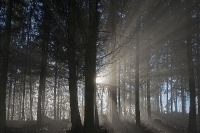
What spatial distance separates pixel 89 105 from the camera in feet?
19.1

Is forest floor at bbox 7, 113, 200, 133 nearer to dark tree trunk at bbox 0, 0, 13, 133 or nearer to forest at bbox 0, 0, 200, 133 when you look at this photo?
forest at bbox 0, 0, 200, 133

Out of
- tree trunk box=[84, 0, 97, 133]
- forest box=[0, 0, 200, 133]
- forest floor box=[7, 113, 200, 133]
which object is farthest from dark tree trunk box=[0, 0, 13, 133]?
tree trunk box=[84, 0, 97, 133]

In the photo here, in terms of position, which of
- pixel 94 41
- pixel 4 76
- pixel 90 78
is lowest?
pixel 90 78

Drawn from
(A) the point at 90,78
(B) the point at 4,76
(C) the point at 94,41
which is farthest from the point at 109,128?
(C) the point at 94,41

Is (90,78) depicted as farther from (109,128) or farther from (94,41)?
(109,128)

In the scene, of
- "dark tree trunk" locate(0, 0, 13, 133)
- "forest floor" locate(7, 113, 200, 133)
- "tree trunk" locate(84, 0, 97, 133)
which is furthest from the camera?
"forest floor" locate(7, 113, 200, 133)

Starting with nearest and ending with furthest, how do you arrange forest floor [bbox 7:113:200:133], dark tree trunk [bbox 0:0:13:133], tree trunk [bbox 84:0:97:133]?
tree trunk [bbox 84:0:97:133] → dark tree trunk [bbox 0:0:13:133] → forest floor [bbox 7:113:200:133]

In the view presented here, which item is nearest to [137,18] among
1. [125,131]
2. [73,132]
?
[125,131]

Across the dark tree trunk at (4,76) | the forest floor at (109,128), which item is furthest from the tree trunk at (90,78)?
the dark tree trunk at (4,76)

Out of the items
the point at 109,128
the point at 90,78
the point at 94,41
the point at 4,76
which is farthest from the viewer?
the point at 109,128

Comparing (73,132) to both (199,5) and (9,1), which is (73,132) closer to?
(9,1)

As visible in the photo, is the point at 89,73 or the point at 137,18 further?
the point at 137,18

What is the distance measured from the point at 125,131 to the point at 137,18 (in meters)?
7.92

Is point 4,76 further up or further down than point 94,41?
further down
